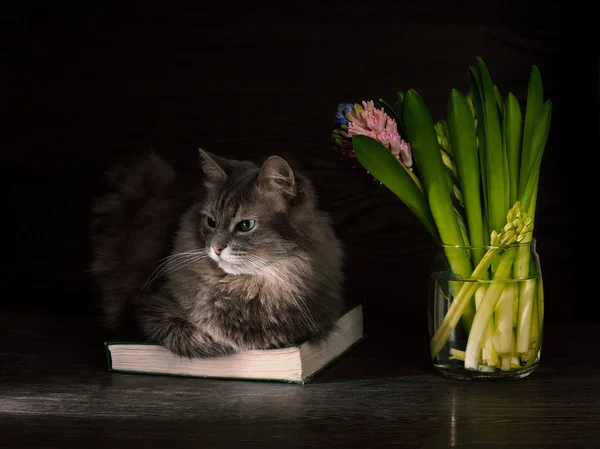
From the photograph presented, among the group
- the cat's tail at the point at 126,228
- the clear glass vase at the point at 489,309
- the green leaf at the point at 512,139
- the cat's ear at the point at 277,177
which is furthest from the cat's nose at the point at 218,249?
the green leaf at the point at 512,139

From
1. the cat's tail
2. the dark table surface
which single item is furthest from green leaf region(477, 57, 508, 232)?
the cat's tail

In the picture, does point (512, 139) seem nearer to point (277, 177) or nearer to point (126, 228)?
point (277, 177)

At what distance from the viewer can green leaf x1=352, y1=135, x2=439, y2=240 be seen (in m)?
1.18

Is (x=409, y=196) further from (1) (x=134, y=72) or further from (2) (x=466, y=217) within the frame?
(1) (x=134, y=72)

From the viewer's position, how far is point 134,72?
1.71 metres

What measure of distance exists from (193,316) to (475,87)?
0.55 meters

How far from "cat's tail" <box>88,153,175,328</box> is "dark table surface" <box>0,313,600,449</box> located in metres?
0.12

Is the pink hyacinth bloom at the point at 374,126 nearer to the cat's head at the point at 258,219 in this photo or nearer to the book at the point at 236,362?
the cat's head at the point at 258,219

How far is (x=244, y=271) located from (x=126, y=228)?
36cm

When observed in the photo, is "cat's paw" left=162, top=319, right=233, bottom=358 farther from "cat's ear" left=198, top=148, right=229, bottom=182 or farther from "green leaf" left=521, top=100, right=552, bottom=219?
"green leaf" left=521, top=100, right=552, bottom=219

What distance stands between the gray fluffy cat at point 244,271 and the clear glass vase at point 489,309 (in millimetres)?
194

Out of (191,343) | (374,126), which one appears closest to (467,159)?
(374,126)

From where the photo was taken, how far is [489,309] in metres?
1.23

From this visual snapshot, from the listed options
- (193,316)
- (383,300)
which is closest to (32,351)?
(193,316)
